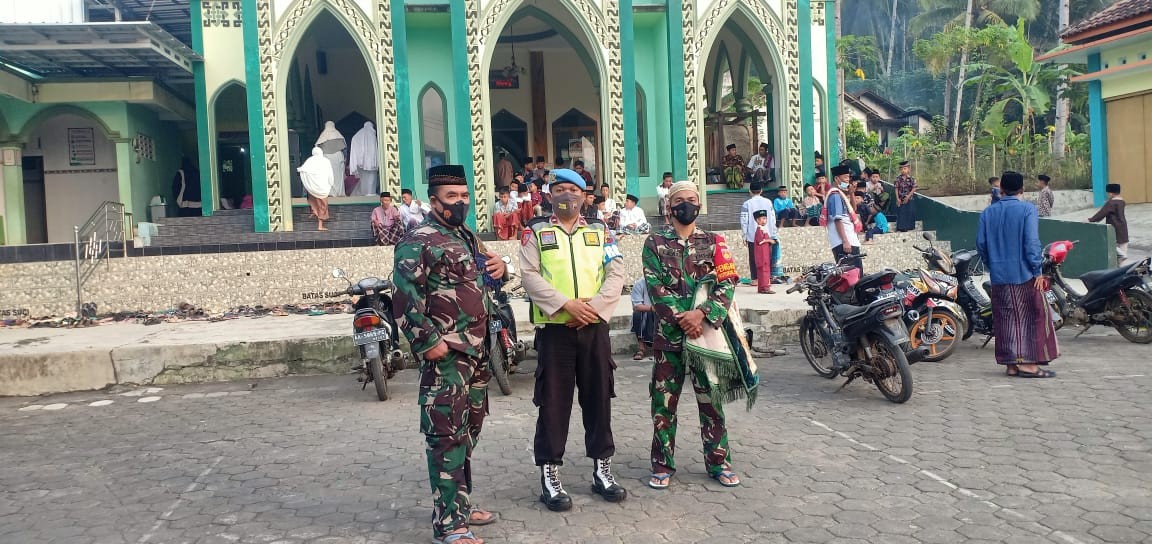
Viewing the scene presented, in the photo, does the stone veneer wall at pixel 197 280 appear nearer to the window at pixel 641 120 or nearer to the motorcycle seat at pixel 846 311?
the window at pixel 641 120

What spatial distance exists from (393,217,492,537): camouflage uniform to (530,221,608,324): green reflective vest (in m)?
0.43

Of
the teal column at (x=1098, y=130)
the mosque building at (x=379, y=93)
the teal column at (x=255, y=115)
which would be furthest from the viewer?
the teal column at (x=1098, y=130)

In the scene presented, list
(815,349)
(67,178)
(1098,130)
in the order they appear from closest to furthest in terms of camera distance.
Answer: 1. (815,349)
2. (67,178)
3. (1098,130)

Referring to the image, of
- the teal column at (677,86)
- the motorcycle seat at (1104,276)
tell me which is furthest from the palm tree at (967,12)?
the motorcycle seat at (1104,276)

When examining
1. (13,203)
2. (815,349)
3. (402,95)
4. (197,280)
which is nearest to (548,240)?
(815,349)

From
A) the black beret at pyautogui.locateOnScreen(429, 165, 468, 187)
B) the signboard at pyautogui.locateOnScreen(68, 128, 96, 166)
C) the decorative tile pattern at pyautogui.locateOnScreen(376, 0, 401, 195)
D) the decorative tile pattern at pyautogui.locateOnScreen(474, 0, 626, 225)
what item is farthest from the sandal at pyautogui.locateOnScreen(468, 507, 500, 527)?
the signboard at pyautogui.locateOnScreen(68, 128, 96, 166)

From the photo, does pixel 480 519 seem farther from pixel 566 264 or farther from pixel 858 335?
pixel 858 335

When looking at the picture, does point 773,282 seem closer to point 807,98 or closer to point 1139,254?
point 807,98

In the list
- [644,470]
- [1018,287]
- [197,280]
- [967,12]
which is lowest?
[644,470]

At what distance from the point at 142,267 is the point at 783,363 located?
888 centimetres

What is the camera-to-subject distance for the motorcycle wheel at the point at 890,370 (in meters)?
6.42

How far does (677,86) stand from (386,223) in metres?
5.99

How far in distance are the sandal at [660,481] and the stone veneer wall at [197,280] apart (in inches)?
333

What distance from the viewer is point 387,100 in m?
16.6
